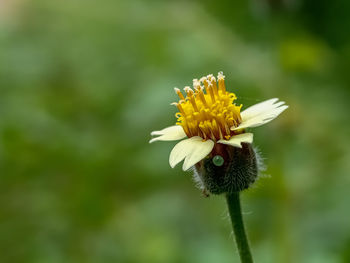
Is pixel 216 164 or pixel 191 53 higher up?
pixel 191 53

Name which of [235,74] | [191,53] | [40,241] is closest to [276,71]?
[235,74]

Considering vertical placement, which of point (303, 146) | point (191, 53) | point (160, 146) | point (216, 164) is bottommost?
point (216, 164)

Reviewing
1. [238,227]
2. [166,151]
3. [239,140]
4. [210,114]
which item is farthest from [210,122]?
[166,151]

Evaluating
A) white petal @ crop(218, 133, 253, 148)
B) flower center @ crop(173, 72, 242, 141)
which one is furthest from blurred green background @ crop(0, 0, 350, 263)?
white petal @ crop(218, 133, 253, 148)

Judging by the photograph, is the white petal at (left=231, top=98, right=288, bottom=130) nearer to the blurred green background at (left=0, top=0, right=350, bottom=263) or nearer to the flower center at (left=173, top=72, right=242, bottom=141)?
the flower center at (left=173, top=72, right=242, bottom=141)

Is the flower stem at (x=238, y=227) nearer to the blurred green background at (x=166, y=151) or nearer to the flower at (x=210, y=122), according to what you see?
the flower at (x=210, y=122)

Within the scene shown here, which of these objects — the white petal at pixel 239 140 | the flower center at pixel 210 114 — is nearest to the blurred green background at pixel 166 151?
the flower center at pixel 210 114

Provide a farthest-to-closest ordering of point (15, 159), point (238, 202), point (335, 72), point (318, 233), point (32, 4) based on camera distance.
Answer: point (32, 4) < point (335, 72) < point (15, 159) < point (318, 233) < point (238, 202)

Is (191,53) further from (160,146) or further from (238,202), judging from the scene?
(238,202)
